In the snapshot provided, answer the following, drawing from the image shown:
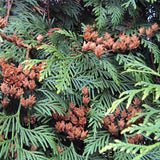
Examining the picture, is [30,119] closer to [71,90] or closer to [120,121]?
[71,90]

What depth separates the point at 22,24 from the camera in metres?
0.92

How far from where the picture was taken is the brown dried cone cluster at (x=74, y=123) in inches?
29.9

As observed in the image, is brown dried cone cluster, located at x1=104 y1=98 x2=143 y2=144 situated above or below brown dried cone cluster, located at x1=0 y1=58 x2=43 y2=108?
below

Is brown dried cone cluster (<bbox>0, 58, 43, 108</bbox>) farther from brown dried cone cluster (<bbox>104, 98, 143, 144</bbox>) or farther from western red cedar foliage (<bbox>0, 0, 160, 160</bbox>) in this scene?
brown dried cone cluster (<bbox>104, 98, 143, 144</bbox>)

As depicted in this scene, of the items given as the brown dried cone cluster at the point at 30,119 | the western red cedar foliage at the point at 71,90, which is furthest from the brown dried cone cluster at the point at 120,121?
the brown dried cone cluster at the point at 30,119

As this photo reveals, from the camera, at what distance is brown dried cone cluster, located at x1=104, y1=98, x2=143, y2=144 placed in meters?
0.76

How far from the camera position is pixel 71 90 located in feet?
2.56

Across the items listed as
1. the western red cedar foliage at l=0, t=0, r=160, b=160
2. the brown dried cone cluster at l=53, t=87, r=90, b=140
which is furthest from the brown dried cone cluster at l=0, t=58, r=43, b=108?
the brown dried cone cluster at l=53, t=87, r=90, b=140

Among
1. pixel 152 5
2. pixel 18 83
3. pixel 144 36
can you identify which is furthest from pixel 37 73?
pixel 152 5

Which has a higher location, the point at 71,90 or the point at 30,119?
the point at 71,90

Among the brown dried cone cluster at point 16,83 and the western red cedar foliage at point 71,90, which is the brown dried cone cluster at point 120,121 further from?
the brown dried cone cluster at point 16,83

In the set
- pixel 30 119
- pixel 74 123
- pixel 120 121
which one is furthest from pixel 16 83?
pixel 120 121

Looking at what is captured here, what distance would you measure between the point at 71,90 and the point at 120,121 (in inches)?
9.2

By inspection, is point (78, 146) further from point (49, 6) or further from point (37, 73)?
point (49, 6)
